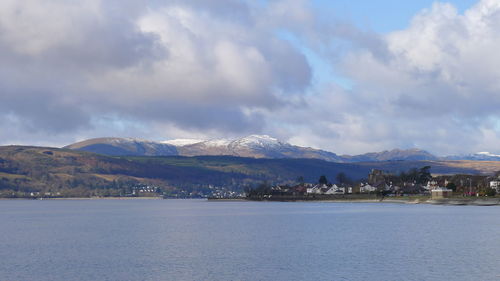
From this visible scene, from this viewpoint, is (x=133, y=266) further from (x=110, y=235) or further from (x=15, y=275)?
(x=110, y=235)

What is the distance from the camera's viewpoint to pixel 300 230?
356ft

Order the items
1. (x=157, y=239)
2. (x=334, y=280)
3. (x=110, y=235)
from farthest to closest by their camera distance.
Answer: (x=110, y=235), (x=157, y=239), (x=334, y=280)

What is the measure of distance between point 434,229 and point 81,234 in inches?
2173

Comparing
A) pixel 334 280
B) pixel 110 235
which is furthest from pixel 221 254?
pixel 110 235

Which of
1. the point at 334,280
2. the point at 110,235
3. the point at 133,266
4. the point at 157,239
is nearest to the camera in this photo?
the point at 334,280

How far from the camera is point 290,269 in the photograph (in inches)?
2415

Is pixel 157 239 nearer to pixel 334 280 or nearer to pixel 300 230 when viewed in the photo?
pixel 300 230

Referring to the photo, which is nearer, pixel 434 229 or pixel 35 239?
pixel 35 239

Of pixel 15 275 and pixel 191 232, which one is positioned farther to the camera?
pixel 191 232

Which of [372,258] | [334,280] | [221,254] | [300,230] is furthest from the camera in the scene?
[300,230]

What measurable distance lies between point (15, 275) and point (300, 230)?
188ft

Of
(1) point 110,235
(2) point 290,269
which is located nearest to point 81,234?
(1) point 110,235

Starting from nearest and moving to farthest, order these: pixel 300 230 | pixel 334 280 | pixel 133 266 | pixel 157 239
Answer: pixel 334 280, pixel 133 266, pixel 157 239, pixel 300 230

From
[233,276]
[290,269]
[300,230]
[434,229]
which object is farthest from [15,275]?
[434,229]
